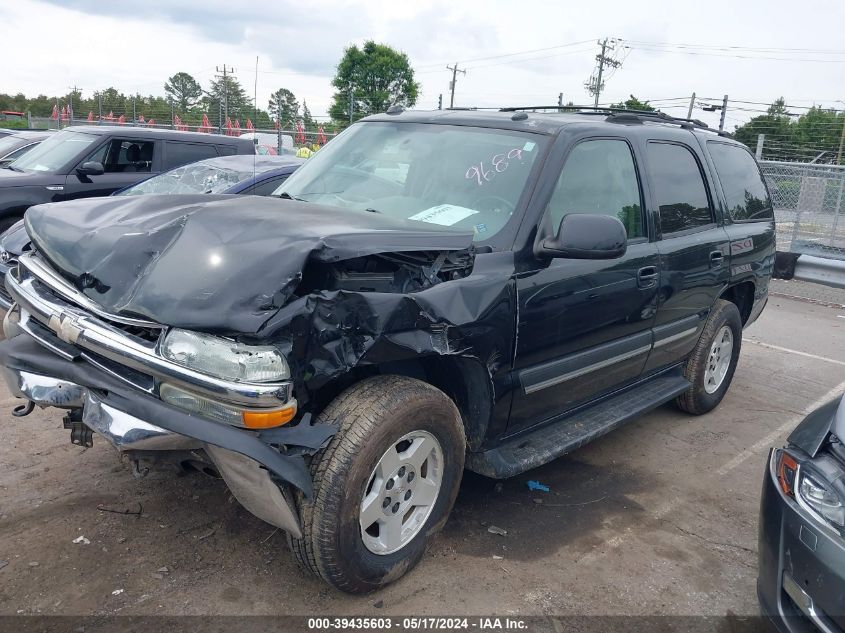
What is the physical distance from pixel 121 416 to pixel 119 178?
257 inches

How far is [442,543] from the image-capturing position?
331 centimetres

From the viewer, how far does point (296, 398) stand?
8.04 ft

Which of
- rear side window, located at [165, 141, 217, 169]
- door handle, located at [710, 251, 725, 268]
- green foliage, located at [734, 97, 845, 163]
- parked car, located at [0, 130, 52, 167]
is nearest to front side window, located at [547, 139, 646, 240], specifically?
door handle, located at [710, 251, 725, 268]

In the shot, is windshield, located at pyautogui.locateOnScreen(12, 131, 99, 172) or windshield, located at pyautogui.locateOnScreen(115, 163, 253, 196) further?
windshield, located at pyautogui.locateOnScreen(12, 131, 99, 172)

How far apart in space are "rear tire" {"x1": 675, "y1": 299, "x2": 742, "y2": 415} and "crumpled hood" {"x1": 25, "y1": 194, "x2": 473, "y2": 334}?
2677mm

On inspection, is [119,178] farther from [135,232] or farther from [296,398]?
[296,398]

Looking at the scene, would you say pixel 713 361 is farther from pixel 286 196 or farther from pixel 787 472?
pixel 286 196

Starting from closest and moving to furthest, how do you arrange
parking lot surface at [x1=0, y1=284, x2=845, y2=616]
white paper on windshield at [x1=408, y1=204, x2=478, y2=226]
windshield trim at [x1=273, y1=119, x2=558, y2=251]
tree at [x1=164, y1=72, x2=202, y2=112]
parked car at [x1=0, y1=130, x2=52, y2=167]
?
parking lot surface at [x1=0, y1=284, x2=845, y2=616] → windshield trim at [x1=273, y1=119, x2=558, y2=251] → white paper on windshield at [x1=408, y1=204, x2=478, y2=226] → parked car at [x1=0, y1=130, x2=52, y2=167] → tree at [x1=164, y1=72, x2=202, y2=112]

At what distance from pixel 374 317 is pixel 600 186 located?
1.84 m

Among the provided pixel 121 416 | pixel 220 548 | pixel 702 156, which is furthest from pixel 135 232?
pixel 702 156

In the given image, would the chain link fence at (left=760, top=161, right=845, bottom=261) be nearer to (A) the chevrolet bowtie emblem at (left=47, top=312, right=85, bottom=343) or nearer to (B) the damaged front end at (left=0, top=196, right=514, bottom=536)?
(B) the damaged front end at (left=0, top=196, right=514, bottom=536)

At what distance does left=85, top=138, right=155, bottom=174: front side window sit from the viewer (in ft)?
26.7

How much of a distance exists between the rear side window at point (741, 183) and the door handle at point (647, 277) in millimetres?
1355

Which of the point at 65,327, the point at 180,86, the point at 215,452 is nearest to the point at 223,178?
the point at 65,327
